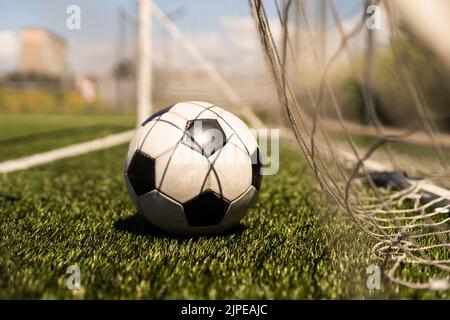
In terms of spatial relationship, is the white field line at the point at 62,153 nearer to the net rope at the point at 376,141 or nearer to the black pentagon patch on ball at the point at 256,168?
the black pentagon patch on ball at the point at 256,168

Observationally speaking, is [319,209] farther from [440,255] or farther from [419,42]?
[419,42]

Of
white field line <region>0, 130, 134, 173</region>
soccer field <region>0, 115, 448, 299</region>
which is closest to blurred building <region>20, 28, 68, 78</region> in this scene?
white field line <region>0, 130, 134, 173</region>

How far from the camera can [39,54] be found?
292 ft

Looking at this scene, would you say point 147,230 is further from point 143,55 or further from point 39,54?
point 39,54

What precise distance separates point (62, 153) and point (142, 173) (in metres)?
5.07

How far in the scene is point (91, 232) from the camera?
2.65 meters

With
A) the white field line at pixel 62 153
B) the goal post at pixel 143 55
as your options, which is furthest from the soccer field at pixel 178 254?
the goal post at pixel 143 55

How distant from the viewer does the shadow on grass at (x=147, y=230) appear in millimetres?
2541

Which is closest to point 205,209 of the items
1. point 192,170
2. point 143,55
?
point 192,170

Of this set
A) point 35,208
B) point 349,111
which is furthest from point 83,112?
point 35,208

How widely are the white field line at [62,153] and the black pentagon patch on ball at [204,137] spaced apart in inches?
147

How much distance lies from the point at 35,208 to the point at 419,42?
2.86 meters

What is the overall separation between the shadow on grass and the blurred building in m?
87.8

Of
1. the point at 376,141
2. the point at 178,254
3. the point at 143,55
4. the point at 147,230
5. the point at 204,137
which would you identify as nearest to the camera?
the point at 376,141
